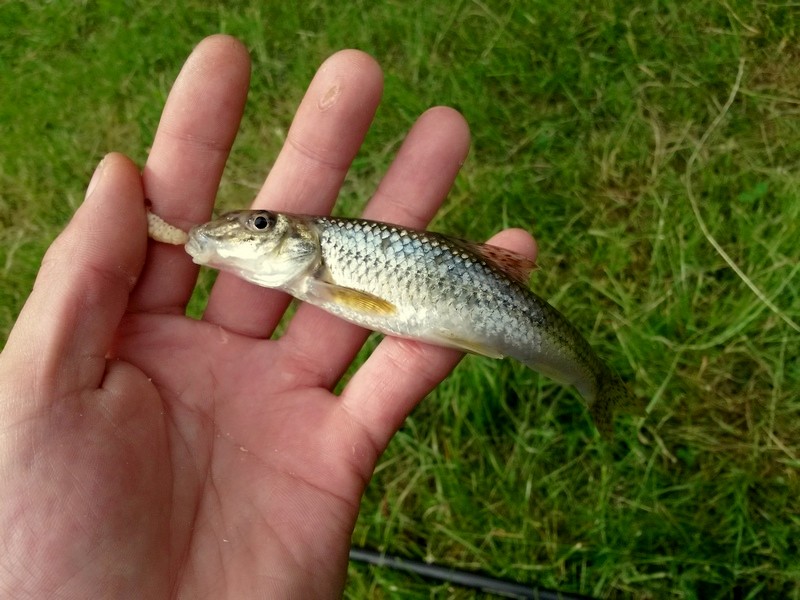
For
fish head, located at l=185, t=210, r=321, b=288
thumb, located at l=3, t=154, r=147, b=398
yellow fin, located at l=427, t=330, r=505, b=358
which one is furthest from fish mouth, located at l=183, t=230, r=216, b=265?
yellow fin, located at l=427, t=330, r=505, b=358

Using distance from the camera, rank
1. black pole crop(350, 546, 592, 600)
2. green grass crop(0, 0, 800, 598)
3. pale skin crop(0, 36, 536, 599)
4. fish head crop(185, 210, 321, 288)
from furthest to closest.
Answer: green grass crop(0, 0, 800, 598), black pole crop(350, 546, 592, 600), fish head crop(185, 210, 321, 288), pale skin crop(0, 36, 536, 599)

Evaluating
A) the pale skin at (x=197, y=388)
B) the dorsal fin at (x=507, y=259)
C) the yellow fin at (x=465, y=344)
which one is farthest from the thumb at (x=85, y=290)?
the dorsal fin at (x=507, y=259)

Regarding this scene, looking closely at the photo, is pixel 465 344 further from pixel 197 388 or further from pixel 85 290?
pixel 85 290

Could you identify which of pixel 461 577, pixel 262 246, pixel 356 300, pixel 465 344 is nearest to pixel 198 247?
pixel 262 246

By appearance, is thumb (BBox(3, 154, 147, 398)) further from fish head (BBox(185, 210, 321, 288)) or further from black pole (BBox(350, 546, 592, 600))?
Result: black pole (BBox(350, 546, 592, 600))

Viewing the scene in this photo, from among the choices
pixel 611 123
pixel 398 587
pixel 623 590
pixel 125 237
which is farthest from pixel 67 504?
pixel 611 123

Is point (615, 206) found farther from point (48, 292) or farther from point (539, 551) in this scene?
point (48, 292)
